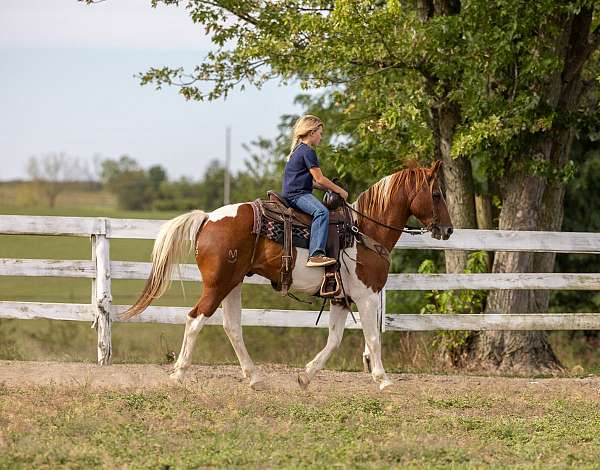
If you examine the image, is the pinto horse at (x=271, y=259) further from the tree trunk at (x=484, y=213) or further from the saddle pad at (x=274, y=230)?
the tree trunk at (x=484, y=213)

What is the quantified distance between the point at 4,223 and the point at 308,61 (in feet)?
15.2

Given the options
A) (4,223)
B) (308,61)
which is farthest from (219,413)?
(308,61)

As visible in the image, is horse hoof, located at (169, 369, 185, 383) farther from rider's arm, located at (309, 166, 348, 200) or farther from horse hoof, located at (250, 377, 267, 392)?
rider's arm, located at (309, 166, 348, 200)

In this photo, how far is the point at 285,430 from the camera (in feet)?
23.4

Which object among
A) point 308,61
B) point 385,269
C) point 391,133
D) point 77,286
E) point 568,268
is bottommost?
point 77,286

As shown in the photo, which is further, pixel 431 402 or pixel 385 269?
pixel 385 269

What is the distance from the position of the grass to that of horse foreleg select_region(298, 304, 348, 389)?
0.85 feet

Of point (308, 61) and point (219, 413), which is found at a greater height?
point (308, 61)

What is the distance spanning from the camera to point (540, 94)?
12492 mm

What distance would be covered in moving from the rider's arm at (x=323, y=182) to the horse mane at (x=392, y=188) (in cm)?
47

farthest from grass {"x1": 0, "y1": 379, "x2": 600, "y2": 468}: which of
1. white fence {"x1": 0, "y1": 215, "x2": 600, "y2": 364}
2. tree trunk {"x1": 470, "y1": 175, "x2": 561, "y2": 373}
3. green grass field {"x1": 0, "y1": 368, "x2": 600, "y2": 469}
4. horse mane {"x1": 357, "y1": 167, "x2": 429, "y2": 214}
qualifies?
tree trunk {"x1": 470, "y1": 175, "x2": 561, "y2": 373}

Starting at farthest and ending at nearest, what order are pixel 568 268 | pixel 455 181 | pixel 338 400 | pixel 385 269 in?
pixel 568 268, pixel 455 181, pixel 385 269, pixel 338 400

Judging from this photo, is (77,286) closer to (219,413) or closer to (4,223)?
(4,223)

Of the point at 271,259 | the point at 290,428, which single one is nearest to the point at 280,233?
the point at 271,259
